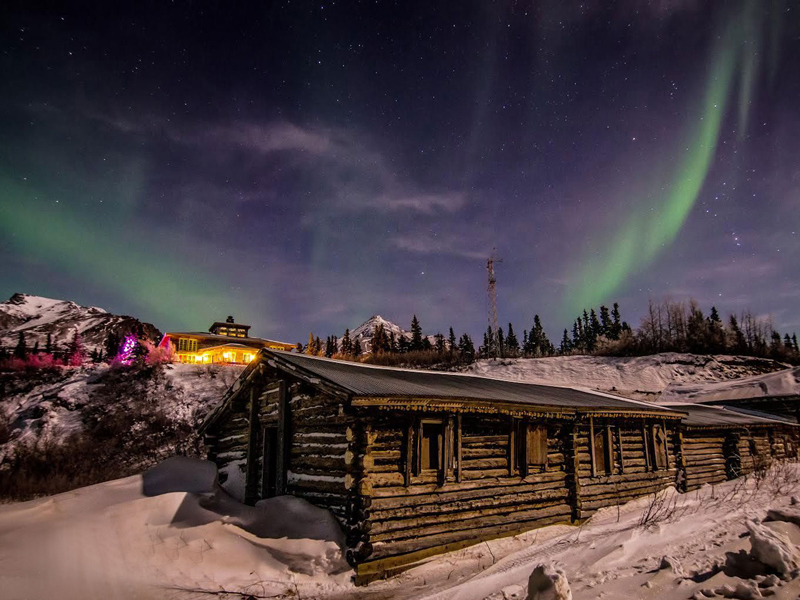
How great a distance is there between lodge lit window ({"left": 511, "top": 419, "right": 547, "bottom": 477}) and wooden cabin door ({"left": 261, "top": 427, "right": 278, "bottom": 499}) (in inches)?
261

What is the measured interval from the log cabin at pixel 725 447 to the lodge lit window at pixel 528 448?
9.44 m

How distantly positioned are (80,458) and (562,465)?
2630cm

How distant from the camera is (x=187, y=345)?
5944 cm

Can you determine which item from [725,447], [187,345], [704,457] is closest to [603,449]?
[704,457]

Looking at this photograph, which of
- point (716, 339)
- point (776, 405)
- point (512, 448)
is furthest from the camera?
point (716, 339)

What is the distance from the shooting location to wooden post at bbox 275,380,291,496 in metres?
12.3

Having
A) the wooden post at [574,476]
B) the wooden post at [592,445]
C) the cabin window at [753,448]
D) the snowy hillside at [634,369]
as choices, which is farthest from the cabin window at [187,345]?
the cabin window at [753,448]

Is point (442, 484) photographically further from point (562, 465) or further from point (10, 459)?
point (10, 459)

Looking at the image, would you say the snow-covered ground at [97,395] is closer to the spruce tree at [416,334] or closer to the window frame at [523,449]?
the window frame at [523,449]

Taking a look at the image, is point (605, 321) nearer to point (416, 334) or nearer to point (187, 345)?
point (416, 334)

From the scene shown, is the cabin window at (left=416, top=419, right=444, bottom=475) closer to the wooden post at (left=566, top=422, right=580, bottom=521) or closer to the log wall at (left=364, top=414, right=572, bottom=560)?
the log wall at (left=364, top=414, right=572, bottom=560)

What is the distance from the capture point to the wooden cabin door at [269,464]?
1295cm

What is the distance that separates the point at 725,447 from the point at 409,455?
20349 mm

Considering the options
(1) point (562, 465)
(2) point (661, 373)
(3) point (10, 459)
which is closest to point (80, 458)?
(3) point (10, 459)
